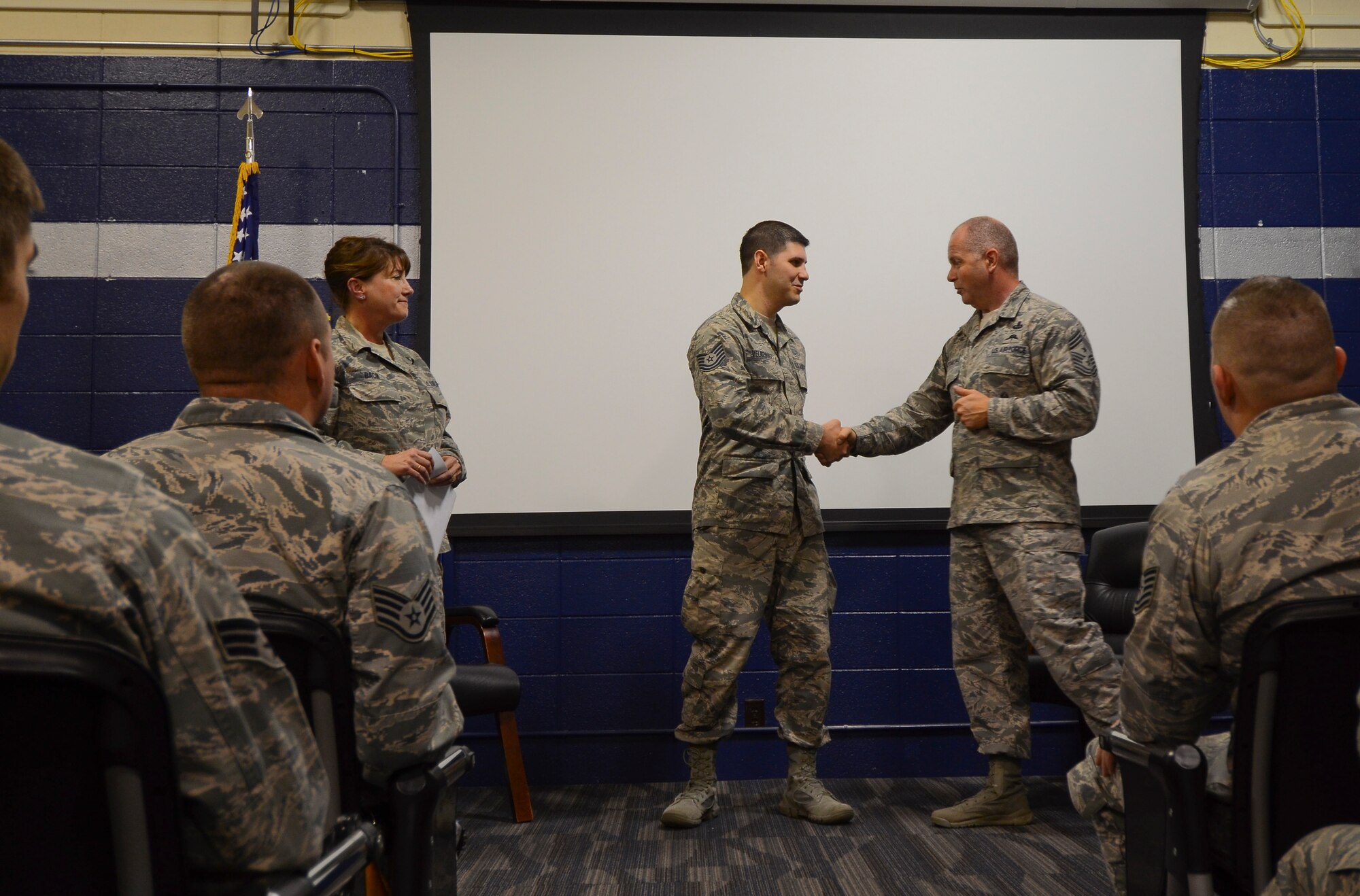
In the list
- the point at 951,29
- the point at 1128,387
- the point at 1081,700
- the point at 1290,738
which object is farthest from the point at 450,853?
the point at 951,29

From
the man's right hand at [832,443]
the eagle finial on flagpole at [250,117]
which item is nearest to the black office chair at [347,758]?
the man's right hand at [832,443]

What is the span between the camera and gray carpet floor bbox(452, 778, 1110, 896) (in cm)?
240

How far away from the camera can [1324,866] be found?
90 cm

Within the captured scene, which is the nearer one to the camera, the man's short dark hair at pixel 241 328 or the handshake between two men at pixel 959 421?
the man's short dark hair at pixel 241 328

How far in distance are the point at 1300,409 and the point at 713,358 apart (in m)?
1.84

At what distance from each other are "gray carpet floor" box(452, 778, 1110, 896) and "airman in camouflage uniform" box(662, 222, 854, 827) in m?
0.17

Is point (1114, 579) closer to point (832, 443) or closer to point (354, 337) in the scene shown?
point (832, 443)

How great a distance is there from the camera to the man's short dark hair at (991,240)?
313 cm

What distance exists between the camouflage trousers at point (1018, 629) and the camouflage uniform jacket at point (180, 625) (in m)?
2.28

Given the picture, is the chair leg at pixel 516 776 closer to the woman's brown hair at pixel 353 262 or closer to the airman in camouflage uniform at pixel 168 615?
the woman's brown hair at pixel 353 262

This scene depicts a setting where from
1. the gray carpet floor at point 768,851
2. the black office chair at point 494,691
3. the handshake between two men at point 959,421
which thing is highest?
the handshake between two men at point 959,421

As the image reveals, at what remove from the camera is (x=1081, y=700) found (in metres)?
2.78

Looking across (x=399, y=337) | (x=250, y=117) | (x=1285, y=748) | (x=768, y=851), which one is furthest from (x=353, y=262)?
(x=1285, y=748)

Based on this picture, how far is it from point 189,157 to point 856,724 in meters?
3.18
